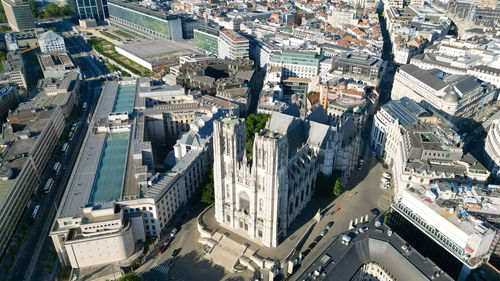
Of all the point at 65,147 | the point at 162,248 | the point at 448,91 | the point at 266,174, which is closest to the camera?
the point at 266,174

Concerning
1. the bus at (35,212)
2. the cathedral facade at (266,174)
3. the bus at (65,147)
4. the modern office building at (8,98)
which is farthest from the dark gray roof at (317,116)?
the modern office building at (8,98)

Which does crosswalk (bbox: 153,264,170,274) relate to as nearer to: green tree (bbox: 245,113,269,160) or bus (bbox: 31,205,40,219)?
bus (bbox: 31,205,40,219)

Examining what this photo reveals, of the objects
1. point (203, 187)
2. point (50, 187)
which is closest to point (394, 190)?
point (203, 187)

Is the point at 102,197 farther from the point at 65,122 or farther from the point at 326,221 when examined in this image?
the point at 65,122

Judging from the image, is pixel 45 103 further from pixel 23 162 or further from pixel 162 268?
pixel 162 268

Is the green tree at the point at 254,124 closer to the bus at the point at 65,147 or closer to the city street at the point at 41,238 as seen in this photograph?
the city street at the point at 41,238

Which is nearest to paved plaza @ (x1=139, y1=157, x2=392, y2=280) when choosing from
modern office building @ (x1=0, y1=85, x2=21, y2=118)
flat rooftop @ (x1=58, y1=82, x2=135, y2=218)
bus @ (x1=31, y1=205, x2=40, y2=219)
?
flat rooftop @ (x1=58, y1=82, x2=135, y2=218)

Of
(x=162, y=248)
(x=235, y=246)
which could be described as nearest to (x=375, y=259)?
(x=235, y=246)

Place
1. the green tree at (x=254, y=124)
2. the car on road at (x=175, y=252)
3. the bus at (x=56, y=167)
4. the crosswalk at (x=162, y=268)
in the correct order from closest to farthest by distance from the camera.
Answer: the crosswalk at (x=162, y=268) → the car on road at (x=175, y=252) → the bus at (x=56, y=167) → the green tree at (x=254, y=124)
